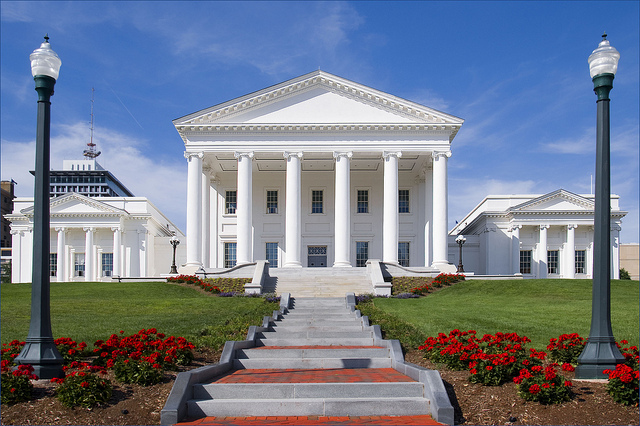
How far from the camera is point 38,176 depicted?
11.3m

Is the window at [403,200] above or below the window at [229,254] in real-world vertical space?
above

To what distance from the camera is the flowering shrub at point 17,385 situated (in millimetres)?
9758

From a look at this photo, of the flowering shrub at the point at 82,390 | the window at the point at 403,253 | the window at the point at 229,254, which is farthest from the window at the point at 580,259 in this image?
the flowering shrub at the point at 82,390

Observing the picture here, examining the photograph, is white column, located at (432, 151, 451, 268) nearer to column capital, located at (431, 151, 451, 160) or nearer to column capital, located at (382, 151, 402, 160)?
column capital, located at (431, 151, 451, 160)

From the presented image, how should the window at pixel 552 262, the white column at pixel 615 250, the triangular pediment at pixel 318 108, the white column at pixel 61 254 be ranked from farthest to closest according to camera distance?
the white column at pixel 61 254 < the window at pixel 552 262 < the white column at pixel 615 250 < the triangular pediment at pixel 318 108

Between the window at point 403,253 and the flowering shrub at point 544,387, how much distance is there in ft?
127

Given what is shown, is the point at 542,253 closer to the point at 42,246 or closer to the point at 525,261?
the point at 525,261

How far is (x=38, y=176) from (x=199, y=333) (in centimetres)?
715

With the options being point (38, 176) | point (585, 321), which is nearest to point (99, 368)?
point (38, 176)

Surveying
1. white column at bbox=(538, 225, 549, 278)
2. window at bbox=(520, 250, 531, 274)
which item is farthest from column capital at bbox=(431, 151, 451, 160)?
window at bbox=(520, 250, 531, 274)

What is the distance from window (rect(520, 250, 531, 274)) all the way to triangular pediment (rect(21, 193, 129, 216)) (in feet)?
121

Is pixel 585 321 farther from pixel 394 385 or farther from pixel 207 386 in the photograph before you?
pixel 207 386

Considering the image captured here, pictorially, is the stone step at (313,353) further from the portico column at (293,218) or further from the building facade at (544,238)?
the building facade at (544,238)

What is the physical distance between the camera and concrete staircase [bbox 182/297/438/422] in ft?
34.9
